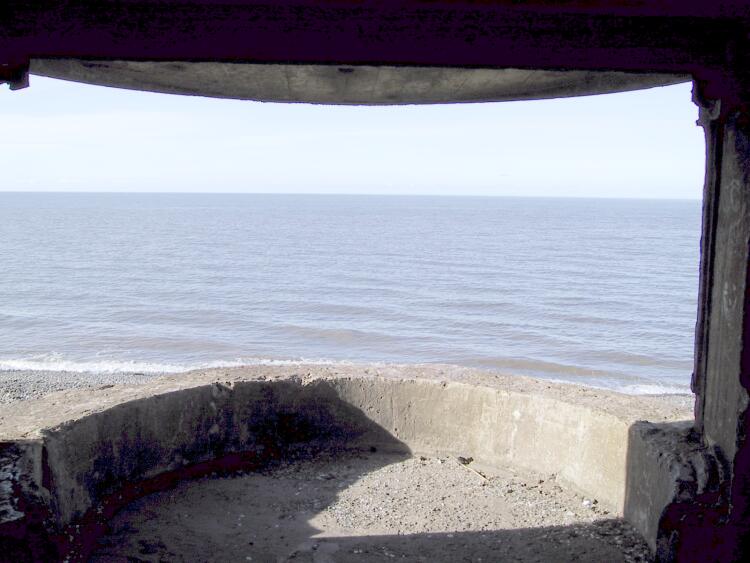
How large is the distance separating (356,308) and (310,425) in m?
20.2

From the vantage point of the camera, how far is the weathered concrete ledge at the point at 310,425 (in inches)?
217

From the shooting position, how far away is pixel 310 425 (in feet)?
24.5

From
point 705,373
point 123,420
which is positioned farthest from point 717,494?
point 123,420

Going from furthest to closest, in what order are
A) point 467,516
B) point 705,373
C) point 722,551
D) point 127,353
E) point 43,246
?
1. point 43,246
2. point 127,353
3. point 467,516
4. point 705,373
5. point 722,551

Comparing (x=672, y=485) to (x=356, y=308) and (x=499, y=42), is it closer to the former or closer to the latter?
(x=499, y=42)

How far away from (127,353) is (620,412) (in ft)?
55.5

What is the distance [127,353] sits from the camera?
20.2 metres

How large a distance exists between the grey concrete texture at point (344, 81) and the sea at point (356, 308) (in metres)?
13.2

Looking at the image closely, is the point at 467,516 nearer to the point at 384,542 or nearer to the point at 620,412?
the point at 384,542

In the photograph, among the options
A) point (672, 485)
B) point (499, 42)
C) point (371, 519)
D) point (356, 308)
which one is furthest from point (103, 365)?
point (499, 42)

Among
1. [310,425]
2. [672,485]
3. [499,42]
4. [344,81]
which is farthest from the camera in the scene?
[310,425]

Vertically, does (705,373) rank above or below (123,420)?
above

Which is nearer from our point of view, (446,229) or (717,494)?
(717,494)

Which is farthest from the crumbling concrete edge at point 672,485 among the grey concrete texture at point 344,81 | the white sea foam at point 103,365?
the white sea foam at point 103,365
